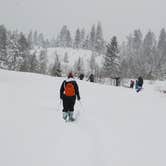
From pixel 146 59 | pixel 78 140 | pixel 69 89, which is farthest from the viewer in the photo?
pixel 146 59

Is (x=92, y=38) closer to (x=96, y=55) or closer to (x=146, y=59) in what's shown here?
(x=96, y=55)

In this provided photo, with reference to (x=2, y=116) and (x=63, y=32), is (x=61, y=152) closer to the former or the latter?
(x=2, y=116)

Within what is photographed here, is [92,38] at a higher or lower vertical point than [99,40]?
higher

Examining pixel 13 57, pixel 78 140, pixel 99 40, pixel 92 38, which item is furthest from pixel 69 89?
pixel 92 38

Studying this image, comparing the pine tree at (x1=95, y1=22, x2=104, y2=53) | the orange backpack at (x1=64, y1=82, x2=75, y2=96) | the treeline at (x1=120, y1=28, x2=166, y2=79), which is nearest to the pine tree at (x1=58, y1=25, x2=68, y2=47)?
the pine tree at (x1=95, y1=22, x2=104, y2=53)

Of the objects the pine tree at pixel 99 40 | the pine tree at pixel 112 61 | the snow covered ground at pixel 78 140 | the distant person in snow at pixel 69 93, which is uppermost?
the pine tree at pixel 99 40

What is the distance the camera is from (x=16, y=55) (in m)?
66.8

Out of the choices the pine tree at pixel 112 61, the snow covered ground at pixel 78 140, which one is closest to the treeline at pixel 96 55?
the pine tree at pixel 112 61

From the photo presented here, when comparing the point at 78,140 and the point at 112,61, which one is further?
the point at 112,61

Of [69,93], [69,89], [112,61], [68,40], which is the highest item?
[68,40]

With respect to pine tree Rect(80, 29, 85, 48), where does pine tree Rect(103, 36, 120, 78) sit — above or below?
below

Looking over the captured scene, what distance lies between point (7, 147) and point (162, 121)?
7205mm

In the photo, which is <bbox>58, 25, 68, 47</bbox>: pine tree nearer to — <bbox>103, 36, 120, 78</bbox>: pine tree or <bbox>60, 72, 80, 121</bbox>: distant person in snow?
<bbox>103, 36, 120, 78</bbox>: pine tree

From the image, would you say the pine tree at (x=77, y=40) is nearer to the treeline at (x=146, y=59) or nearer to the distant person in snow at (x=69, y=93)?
the treeline at (x=146, y=59)
